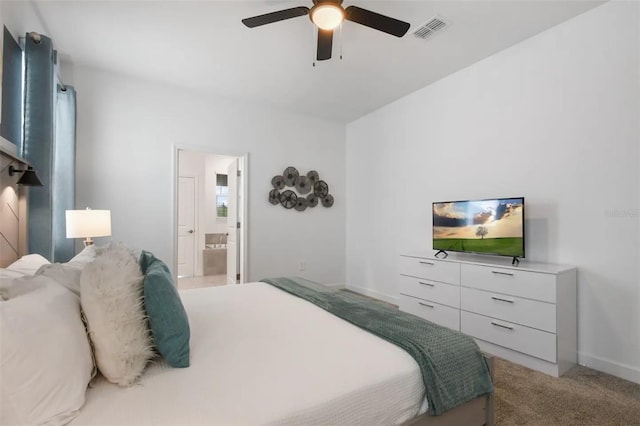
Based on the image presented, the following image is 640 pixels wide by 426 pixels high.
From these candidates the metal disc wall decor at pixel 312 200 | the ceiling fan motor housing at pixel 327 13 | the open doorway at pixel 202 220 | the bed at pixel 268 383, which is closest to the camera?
the bed at pixel 268 383

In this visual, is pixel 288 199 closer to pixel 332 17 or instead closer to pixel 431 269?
pixel 431 269

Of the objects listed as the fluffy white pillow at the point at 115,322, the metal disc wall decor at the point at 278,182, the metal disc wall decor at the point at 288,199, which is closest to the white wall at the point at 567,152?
the metal disc wall decor at the point at 288,199

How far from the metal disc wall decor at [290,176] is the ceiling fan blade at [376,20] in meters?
2.69

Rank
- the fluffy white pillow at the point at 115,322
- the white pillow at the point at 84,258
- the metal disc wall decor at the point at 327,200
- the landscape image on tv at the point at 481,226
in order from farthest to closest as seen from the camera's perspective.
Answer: the metal disc wall decor at the point at 327,200, the landscape image on tv at the point at 481,226, the white pillow at the point at 84,258, the fluffy white pillow at the point at 115,322

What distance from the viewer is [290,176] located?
15.1 ft

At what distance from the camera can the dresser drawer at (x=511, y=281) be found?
2.26 meters

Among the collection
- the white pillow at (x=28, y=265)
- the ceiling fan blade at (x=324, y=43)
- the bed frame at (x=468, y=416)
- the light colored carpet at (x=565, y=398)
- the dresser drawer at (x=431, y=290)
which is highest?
the ceiling fan blade at (x=324, y=43)

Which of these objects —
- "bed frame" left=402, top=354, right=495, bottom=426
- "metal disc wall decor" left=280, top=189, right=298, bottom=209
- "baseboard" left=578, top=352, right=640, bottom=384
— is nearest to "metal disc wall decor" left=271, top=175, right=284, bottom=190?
"metal disc wall decor" left=280, top=189, right=298, bottom=209

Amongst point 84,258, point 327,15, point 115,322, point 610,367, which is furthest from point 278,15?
point 610,367

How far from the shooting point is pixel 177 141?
12.6 feet

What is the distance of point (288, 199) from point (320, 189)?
572 mm

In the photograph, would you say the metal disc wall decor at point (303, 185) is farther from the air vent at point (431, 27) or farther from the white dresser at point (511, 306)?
the air vent at point (431, 27)

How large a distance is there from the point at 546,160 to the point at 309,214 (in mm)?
3037

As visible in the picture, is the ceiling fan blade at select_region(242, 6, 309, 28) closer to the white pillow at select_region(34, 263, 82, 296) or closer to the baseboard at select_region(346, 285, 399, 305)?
the white pillow at select_region(34, 263, 82, 296)
